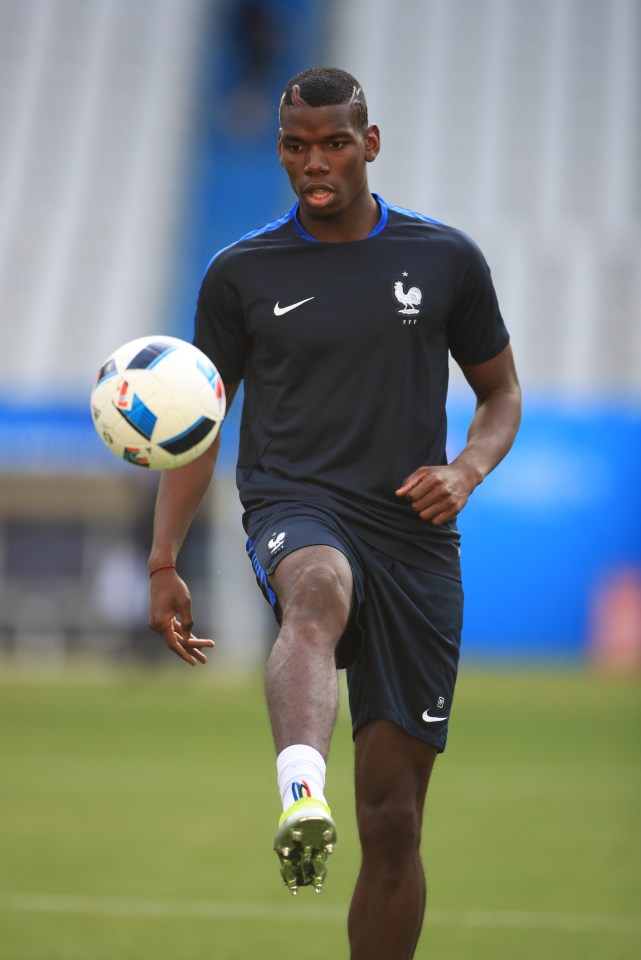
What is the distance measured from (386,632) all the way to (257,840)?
466 centimetres

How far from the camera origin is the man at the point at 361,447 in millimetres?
4355

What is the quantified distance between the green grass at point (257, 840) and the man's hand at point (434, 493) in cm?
214

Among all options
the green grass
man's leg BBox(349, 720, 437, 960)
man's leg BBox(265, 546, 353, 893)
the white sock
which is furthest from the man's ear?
the green grass

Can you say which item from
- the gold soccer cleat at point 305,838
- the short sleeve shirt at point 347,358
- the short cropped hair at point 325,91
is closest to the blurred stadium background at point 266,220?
the short sleeve shirt at point 347,358

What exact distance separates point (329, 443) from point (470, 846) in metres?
4.62

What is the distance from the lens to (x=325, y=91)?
14.3 feet

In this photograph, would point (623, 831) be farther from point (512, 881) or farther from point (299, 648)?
point (299, 648)

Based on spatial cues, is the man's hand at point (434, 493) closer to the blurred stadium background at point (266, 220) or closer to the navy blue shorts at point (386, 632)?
the navy blue shorts at point (386, 632)

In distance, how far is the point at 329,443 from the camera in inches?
176

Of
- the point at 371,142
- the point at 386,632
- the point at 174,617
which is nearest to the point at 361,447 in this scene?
the point at 386,632

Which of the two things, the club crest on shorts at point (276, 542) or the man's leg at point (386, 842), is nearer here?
the club crest on shorts at point (276, 542)

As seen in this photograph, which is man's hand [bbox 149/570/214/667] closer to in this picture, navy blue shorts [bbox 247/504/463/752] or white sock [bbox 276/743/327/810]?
navy blue shorts [bbox 247/504/463/752]

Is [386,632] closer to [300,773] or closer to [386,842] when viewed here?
[386,842]

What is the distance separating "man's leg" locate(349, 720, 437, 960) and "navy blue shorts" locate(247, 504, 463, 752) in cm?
7
